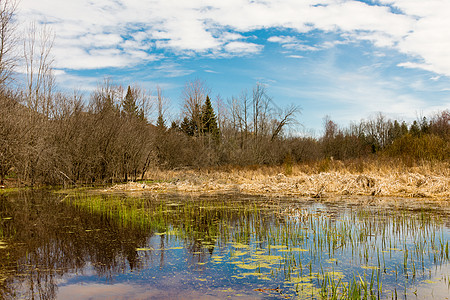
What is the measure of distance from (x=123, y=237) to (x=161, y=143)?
80.2 ft

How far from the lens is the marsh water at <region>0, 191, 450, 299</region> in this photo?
4.15 metres

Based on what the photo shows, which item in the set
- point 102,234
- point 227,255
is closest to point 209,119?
point 102,234

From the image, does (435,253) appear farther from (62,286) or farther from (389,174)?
(389,174)

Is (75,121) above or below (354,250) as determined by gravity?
above

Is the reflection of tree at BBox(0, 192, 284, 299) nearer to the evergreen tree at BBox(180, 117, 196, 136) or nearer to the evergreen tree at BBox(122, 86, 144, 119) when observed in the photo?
the evergreen tree at BBox(122, 86, 144, 119)

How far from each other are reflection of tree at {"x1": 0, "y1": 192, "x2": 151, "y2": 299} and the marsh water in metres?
0.02

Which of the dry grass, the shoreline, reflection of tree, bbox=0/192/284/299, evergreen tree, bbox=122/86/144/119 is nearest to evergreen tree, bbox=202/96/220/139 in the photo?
evergreen tree, bbox=122/86/144/119

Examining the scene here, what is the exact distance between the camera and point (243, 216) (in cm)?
916

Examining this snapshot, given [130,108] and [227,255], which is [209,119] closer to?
[130,108]

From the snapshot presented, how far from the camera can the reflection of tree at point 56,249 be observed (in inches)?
178

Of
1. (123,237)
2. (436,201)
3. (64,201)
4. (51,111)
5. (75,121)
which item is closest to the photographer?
(123,237)

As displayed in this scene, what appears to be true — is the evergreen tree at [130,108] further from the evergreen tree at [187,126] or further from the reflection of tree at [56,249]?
the reflection of tree at [56,249]

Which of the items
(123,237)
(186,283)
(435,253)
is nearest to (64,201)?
(123,237)

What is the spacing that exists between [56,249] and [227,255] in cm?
317
